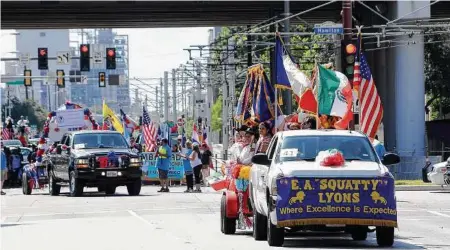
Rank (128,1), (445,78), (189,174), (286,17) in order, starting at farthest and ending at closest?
(445,78)
(128,1)
(286,17)
(189,174)

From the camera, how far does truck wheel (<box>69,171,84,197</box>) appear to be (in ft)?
119

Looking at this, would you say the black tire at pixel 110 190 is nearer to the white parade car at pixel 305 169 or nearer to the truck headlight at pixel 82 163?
the truck headlight at pixel 82 163

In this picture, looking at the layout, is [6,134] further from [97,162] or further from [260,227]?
[260,227]

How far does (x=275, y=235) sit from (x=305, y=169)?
104cm

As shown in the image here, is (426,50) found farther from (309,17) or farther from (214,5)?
(214,5)

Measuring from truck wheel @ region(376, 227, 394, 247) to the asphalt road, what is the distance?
0.66 ft

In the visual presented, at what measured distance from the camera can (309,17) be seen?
62.3 metres

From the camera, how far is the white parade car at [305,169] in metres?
17.2

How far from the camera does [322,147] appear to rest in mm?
18250

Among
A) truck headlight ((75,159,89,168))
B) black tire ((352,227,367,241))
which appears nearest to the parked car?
truck headlight ((75,159,89,168))

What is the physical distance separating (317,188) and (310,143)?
4.45 ft

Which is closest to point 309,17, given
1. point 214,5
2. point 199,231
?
point 214,5

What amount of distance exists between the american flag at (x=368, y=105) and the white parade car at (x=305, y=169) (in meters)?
9.59

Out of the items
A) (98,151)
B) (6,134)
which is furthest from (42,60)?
(98,151)
